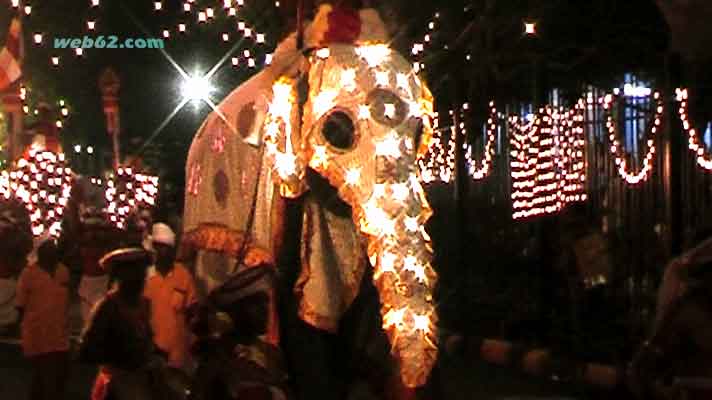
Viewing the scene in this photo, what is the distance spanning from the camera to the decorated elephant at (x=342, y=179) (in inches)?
292

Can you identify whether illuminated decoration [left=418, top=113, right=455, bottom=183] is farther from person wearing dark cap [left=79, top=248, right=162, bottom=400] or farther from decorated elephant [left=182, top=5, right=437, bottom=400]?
person wearing dark cap [left=79, top=248, right=162, bottom=400]

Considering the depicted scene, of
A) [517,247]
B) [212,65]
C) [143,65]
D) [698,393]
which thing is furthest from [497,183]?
[143,65]

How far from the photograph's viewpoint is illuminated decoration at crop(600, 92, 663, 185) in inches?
620

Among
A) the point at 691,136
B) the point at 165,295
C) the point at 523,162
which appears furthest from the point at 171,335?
the point at 523,162

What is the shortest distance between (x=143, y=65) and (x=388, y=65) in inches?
1161

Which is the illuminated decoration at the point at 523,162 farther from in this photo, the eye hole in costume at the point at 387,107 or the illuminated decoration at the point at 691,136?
the eye hole in costume at the point at 387,107

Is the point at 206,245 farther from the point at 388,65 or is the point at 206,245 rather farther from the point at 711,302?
the point at 711,302

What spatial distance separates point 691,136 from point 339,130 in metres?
8.09

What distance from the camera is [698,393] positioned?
6727 millimetres

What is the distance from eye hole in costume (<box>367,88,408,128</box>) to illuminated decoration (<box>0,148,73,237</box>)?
38.9 ft

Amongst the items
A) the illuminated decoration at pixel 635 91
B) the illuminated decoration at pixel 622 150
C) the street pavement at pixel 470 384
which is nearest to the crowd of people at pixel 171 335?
the street pavement at pixel 470 384

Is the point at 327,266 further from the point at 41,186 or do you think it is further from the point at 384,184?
the point at 41,186

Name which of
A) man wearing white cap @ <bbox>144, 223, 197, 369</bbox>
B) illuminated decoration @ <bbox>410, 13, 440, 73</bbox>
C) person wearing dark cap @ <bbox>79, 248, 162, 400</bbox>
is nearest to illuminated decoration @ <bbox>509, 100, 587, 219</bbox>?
illuminated decoration @ <bbox>410, 13, 440, 73</bbox>

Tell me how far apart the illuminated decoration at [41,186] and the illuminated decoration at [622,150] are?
19.9 ft
